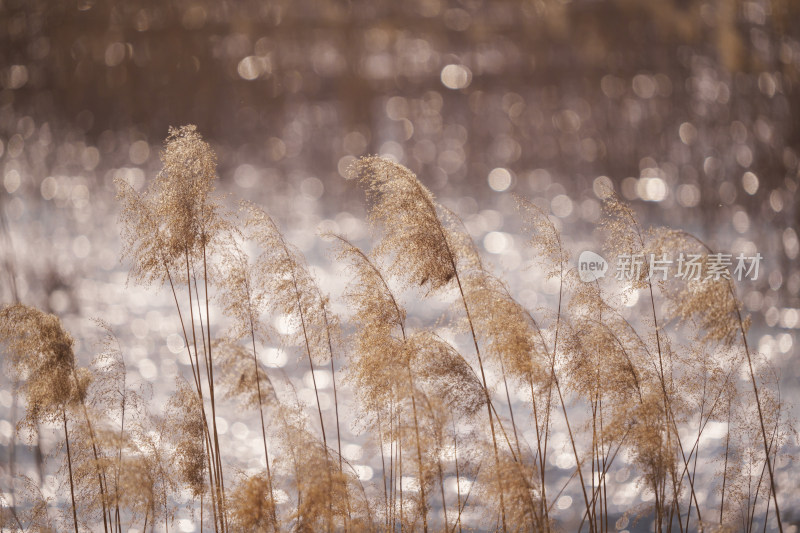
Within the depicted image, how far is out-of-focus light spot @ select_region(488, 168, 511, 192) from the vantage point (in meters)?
3.67

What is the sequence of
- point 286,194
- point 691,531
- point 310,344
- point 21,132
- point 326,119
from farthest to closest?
point 286,194 < point 326,119 < point 21,132 < point 691,531 < point 310,344

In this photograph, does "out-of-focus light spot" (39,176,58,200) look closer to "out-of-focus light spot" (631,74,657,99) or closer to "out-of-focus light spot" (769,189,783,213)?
"out-of-focus light spot" (631,74,657,99)

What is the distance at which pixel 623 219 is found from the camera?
155cm

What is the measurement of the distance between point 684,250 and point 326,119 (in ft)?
8.45

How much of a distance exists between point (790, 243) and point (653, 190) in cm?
86

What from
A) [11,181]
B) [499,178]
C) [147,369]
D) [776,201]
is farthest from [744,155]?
[11,181]

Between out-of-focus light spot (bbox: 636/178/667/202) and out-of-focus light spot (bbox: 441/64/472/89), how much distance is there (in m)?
1.46

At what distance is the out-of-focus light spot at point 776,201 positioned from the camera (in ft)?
10.3

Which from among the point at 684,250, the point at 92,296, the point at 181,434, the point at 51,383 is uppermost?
the point at 92,296

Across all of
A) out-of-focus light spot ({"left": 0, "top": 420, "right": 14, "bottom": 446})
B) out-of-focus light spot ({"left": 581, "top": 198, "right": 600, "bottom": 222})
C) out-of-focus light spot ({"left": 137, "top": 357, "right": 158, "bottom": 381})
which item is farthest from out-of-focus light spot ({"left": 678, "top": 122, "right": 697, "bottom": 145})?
out-of-focus light spot ({"left": 0, "top": 420, "right": 14, "bottom": 446})

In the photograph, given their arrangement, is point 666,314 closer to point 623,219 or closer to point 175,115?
point 623,219

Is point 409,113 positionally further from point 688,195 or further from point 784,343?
point 784,343

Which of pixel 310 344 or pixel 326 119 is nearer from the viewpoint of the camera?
pixel 310 344

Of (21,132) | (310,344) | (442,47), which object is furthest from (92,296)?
(442,47)
